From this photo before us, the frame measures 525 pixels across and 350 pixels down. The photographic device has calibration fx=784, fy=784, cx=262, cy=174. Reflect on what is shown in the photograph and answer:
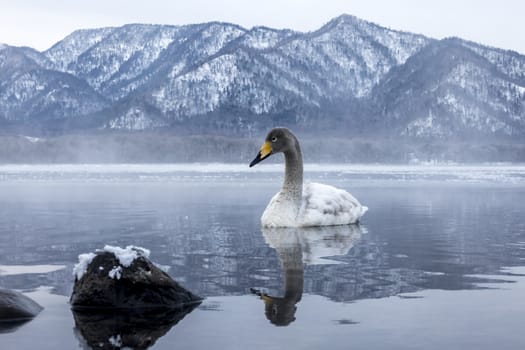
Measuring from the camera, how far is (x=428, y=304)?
791 cm

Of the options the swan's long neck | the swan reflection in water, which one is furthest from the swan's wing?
the swan's long neck

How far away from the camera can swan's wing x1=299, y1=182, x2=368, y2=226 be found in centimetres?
1620

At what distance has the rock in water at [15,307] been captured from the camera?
7.53 m

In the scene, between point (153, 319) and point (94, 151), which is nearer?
point (153, 319)

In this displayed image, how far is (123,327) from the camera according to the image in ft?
23.4

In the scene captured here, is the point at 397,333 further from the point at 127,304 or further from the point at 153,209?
the point at 153,209

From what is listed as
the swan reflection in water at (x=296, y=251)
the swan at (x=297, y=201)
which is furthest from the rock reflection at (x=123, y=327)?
the swan at (x=297, y=201)

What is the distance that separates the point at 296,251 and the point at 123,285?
15.0 ft

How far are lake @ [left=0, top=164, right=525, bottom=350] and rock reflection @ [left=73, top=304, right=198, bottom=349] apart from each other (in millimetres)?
19

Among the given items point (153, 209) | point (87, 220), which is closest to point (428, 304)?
point (87, 220)

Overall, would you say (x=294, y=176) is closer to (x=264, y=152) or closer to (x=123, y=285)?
(x=264, y=152)

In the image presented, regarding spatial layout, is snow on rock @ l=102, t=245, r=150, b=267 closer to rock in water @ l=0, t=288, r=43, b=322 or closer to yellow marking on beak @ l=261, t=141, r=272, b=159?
rock in water @ l=0, t=288, r=43, b=322

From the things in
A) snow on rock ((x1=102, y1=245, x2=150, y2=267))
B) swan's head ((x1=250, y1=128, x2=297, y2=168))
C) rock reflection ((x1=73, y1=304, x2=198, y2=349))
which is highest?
swan's head ((x1=250, y1=128, x2=297, y2=168))

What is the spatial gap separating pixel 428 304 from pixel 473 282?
160 centimetres
